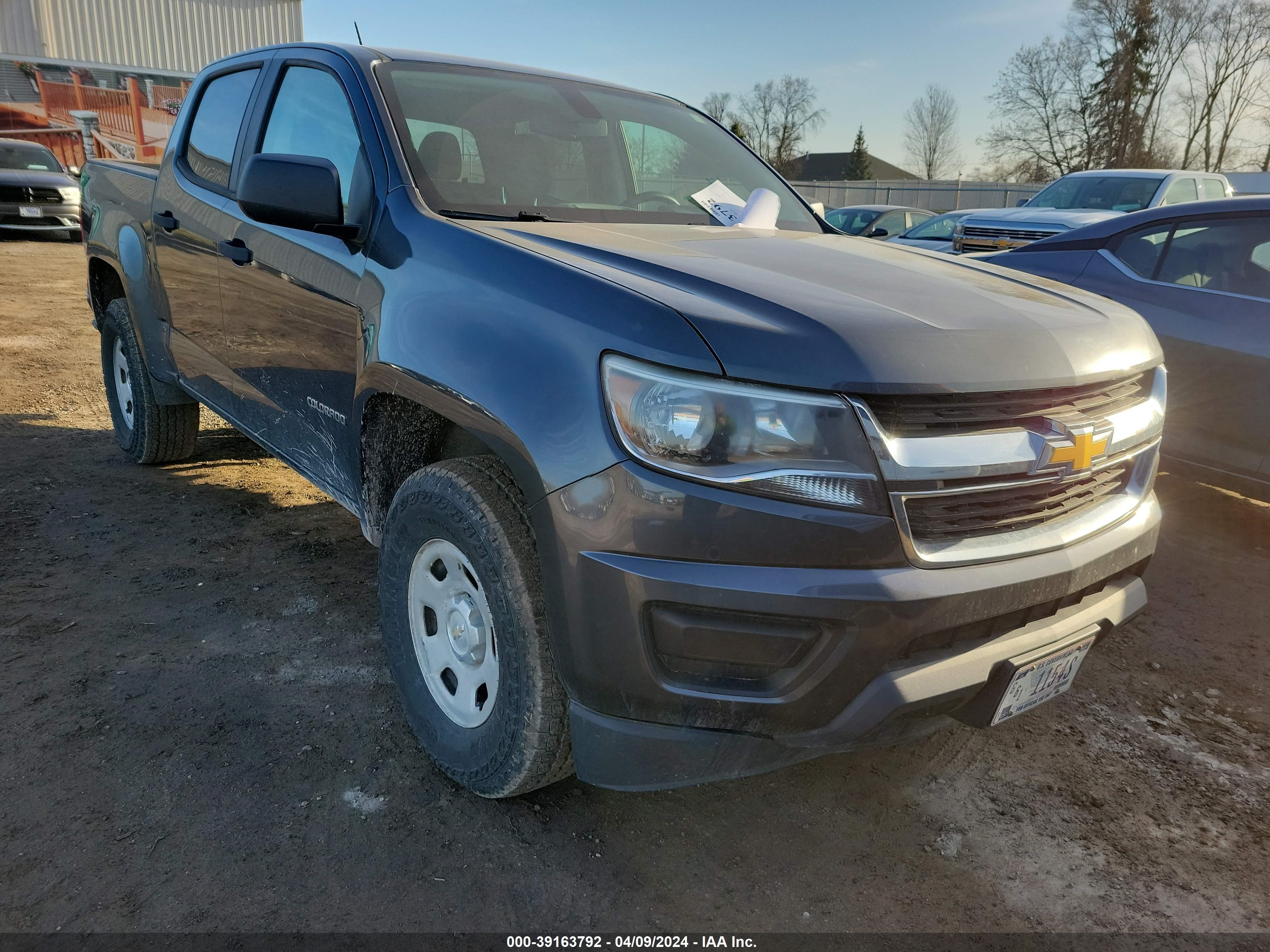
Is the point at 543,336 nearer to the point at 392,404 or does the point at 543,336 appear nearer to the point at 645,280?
the point at 645,280

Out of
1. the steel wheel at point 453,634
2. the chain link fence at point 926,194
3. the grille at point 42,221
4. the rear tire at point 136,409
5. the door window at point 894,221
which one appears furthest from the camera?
the chain link fence at point 926,194

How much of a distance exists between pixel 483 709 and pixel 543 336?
2.94 feet

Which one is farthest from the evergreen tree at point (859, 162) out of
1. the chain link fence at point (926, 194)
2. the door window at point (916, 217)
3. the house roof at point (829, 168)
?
the door window at point (916, 217)

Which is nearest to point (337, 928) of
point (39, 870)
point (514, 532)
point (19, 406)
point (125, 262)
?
point (39, 870)

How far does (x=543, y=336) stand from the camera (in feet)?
5.89

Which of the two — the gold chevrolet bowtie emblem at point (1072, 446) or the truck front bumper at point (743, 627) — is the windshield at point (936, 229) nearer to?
the gold chevrolet bowtie emblem at point (1072, 446)

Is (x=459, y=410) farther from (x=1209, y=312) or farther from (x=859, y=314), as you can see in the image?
(x=1209, y=312)

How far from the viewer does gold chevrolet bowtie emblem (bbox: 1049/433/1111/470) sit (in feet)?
5.88

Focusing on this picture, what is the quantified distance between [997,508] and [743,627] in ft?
1.89

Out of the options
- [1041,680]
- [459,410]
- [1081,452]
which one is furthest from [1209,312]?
[459,410]

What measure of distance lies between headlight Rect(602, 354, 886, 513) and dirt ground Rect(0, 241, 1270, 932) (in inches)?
37.6

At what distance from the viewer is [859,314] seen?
175 cm

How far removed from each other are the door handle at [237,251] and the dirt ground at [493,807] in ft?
A: 3.86

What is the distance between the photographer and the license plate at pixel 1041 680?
1845mm
